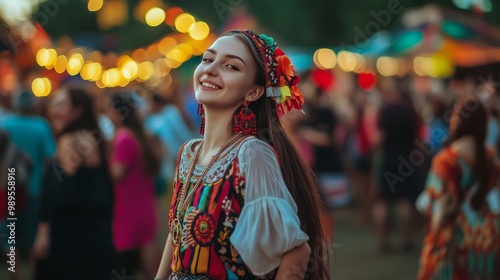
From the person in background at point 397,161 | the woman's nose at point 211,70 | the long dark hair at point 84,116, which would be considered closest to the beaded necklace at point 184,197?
the woman's nose at point 211,70

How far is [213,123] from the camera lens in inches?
140

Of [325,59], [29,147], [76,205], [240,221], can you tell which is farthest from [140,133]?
[325,59]

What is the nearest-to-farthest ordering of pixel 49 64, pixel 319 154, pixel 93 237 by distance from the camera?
pixel 93 237 → pixel 319 154 → pixel 49 64

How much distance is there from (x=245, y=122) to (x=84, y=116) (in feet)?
12.4

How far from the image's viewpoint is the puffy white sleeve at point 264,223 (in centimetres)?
324

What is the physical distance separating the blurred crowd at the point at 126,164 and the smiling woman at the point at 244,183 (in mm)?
282

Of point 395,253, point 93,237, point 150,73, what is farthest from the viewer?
point 150,73

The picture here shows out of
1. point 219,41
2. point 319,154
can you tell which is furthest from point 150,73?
point 219,41

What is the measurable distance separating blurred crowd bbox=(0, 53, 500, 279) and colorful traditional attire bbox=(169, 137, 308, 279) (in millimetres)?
455

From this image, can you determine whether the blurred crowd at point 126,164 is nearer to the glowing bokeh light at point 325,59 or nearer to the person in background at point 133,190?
the person in background at point 133,190

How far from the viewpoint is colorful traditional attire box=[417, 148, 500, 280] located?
6895 millimetres

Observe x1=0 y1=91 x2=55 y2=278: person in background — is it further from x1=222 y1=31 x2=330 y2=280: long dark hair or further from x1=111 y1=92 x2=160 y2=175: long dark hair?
x1=222 y1=31 x2=330 y2=280: long dark hair

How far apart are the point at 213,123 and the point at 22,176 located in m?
5.92

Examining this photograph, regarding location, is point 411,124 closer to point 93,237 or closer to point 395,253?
point 395,253
